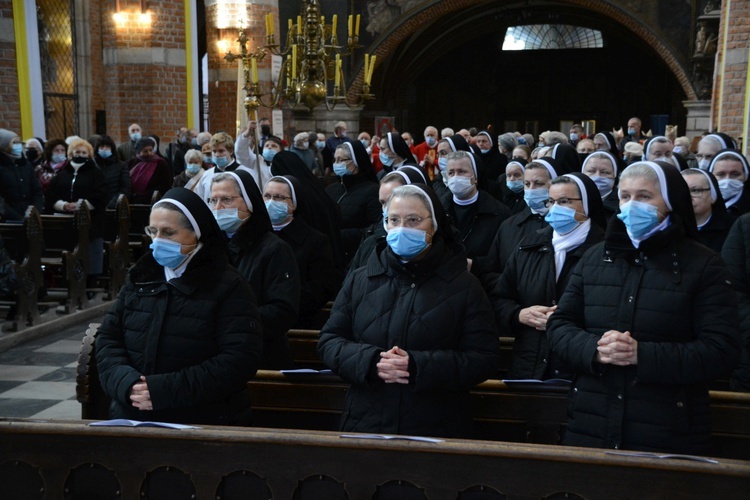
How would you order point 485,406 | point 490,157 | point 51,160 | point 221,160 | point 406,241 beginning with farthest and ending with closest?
point 490,157, point 51,160, point 221,160, point 485,406, point 406,241

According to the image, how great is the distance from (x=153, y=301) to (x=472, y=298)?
125 centimetres

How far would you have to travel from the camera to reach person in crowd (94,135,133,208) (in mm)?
9805

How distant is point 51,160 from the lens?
10.3 metres

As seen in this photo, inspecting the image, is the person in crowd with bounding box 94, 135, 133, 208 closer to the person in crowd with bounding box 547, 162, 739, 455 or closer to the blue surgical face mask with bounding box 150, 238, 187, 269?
the blue surgical face mask with bounding box 150, 238, 187, 269

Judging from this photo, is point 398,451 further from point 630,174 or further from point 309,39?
point 309,39

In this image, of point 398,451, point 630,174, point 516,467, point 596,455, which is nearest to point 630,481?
point 596,455

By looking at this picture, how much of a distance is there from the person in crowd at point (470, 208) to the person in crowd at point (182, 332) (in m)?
2.43

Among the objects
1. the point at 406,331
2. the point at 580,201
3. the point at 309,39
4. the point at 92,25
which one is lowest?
the point at 406,331

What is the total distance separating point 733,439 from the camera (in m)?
3.58

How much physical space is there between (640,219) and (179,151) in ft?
36.5

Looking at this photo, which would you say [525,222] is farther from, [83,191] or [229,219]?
[83,191]

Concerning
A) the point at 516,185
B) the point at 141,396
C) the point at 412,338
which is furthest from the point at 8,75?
the point at 412,338

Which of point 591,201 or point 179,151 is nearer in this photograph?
point 591,201

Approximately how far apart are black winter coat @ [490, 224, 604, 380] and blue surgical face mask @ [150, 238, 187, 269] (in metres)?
1.58
